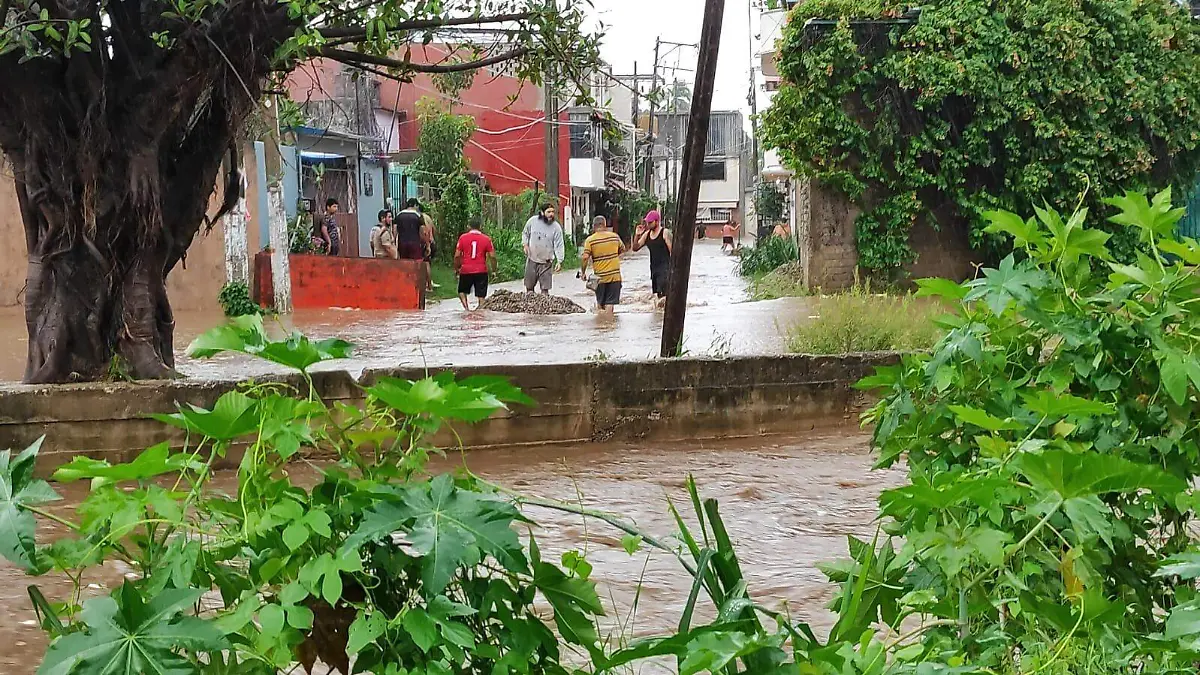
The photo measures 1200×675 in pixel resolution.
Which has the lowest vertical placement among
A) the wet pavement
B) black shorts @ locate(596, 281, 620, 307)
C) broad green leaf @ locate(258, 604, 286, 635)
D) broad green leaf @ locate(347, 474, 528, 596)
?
the wet pavement

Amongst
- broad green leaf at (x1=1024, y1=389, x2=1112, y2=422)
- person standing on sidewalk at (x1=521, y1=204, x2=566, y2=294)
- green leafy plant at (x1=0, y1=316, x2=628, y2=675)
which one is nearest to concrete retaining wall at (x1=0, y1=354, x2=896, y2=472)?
green leafy plant at (x1=0, y1=316, x2=628, y2=675)

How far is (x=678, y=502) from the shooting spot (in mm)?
5852

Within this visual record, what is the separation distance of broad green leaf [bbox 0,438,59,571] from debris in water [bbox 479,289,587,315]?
50.5 ft

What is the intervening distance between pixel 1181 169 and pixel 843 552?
50.8 ft

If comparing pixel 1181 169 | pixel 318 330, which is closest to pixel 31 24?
pixel 318 330

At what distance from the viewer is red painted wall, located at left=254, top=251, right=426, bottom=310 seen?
56.8ft

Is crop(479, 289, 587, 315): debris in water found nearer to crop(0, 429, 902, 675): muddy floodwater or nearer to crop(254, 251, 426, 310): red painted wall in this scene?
crop(254, 251, 426, 310): red painted wall

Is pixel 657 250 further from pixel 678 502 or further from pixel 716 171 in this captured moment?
pixel 716 171

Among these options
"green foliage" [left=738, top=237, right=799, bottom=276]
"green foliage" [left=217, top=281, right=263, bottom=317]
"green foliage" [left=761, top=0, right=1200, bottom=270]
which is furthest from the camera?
"green foliage" [left=738, top=237, right=799, bottom=276]

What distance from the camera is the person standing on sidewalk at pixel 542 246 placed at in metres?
17.9

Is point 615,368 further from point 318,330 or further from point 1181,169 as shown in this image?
point 1181,169

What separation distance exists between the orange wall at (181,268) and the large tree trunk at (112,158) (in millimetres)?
9289

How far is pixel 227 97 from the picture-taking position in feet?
25.0

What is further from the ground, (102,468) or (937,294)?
(937,294)
